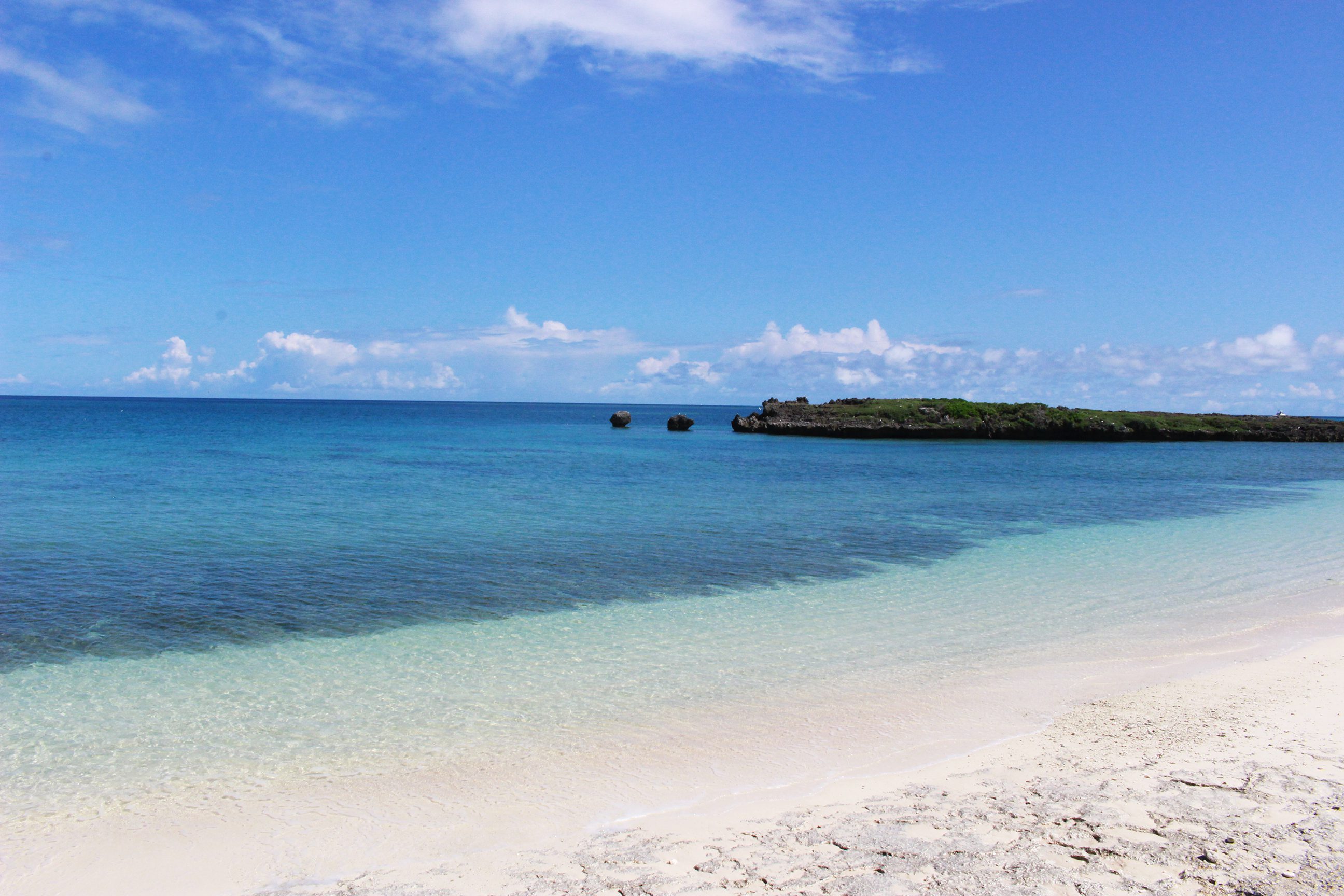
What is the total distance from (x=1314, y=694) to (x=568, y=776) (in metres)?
8.38

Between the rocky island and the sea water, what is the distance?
A: 4044cm

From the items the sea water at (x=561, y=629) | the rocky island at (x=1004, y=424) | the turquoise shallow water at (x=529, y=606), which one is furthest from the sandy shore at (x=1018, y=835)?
the rocky island at (x=1004, y=424)

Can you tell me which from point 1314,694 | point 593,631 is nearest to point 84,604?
point 593,631

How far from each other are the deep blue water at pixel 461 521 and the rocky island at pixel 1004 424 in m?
16.1

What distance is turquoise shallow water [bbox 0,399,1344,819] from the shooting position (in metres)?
8.45

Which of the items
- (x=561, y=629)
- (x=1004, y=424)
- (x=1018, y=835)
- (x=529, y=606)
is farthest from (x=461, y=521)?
(x=1004, y=424)

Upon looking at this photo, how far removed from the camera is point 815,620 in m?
13.2

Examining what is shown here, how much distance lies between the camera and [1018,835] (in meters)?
5.80

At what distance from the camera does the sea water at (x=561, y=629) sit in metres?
7.57

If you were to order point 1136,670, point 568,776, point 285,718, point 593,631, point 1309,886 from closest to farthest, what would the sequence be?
point 1309,886, point 568,776, point 285,718, point 1136,670, point 593,631

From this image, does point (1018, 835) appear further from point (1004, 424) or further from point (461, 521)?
point (1004, 424)

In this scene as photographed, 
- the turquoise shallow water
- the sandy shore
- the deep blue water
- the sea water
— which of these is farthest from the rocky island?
the sandy shore

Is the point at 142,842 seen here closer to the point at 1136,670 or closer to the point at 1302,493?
the point at 1136,670

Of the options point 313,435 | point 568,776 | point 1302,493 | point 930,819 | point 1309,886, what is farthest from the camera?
point 313,435
